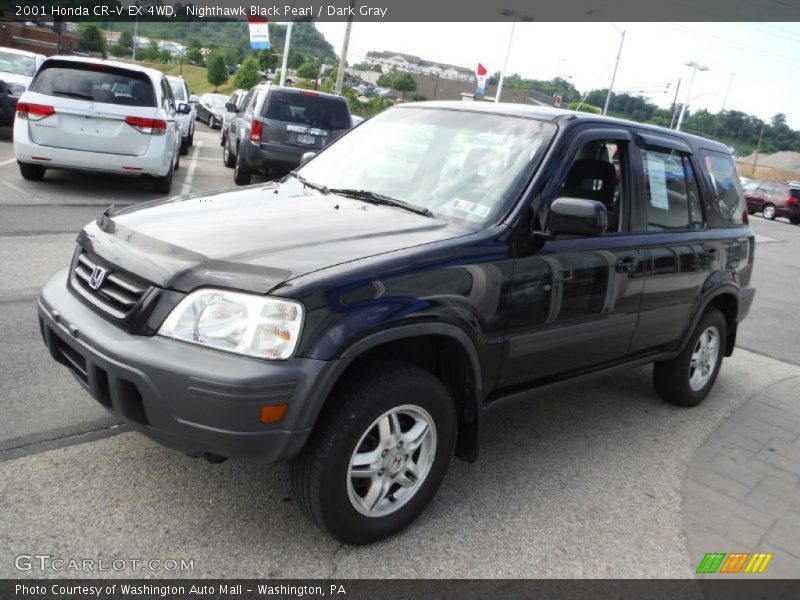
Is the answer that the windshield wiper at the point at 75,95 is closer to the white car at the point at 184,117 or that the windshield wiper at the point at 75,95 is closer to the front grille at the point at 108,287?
the white car at the point at 184,117

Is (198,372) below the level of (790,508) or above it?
above

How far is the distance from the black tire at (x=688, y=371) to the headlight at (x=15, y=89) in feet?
A: 46.2

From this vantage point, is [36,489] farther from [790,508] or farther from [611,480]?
[790,508]

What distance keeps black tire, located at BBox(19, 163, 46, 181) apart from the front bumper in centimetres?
838

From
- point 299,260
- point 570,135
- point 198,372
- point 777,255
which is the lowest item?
point 777,255

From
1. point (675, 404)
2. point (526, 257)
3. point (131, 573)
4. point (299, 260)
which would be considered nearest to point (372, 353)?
point (299, 260)

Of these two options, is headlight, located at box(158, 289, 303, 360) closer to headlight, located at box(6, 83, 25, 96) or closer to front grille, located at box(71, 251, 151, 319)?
front grille, located at box(71, 251, 151, 319)

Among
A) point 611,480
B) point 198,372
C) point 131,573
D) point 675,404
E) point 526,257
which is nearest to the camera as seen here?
point 198,372

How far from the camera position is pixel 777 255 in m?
16.2

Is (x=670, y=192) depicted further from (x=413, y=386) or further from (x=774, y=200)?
(x=774, y=200)

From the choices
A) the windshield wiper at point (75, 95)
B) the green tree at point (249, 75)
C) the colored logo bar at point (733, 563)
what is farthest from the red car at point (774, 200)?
the green tree at point (249, 75)

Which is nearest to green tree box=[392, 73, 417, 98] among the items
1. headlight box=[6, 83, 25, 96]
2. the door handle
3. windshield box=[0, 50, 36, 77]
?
windshield box=[0, 50, 36, 77]

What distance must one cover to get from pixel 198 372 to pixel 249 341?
0.20 metres

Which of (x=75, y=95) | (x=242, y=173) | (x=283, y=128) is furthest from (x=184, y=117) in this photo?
(x=75, y=95)
